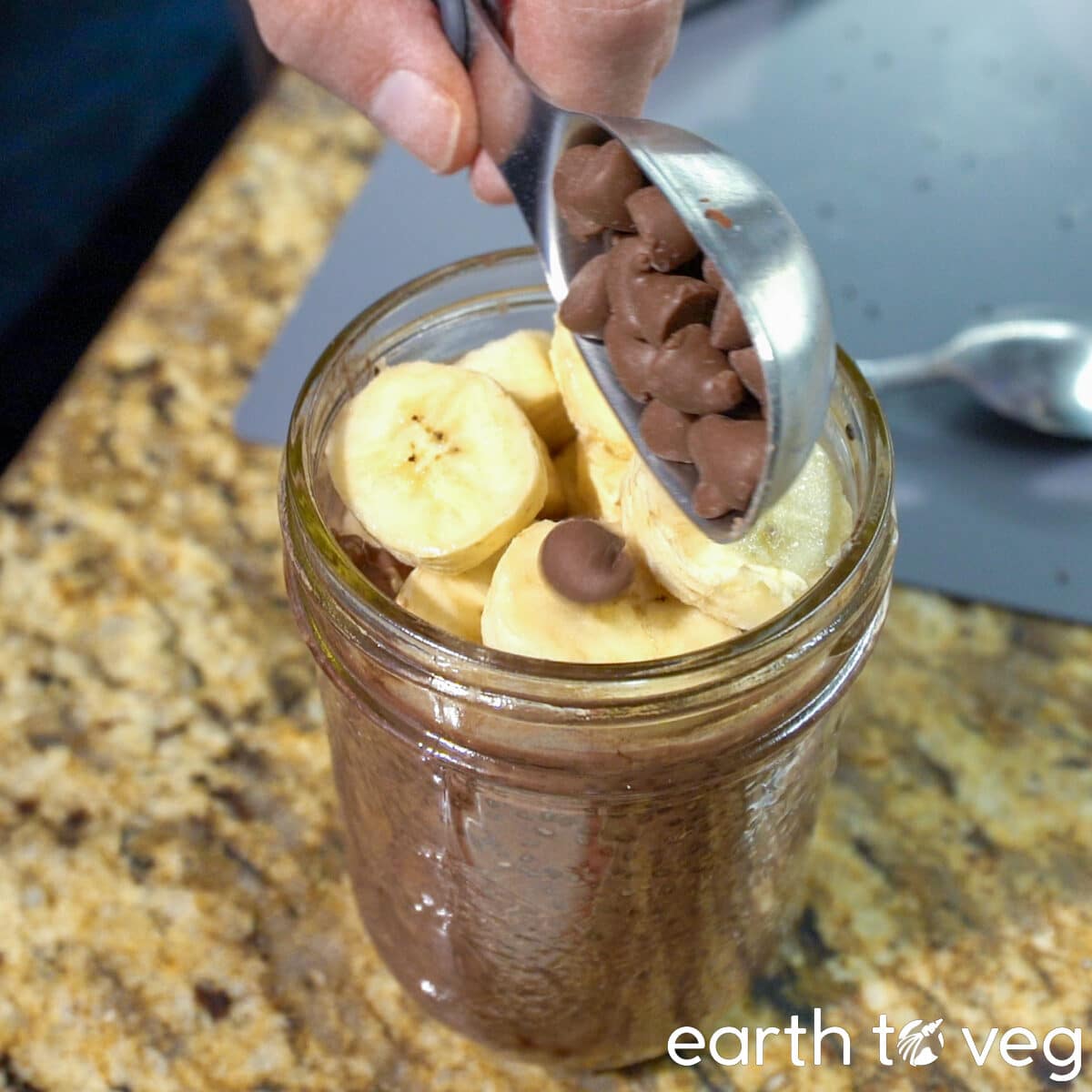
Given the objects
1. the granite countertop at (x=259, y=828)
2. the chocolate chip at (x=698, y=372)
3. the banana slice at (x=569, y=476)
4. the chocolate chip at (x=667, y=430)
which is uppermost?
the chocolate chip at (x=698, y=372)

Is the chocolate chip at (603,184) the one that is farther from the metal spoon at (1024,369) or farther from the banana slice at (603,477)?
the metal spoon at (1024,369)

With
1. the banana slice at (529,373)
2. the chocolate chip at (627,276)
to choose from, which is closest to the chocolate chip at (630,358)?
the chocolate chip at (627,276)

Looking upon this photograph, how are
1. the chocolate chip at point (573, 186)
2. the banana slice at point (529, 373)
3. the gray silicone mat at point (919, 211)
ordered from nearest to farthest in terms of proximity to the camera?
the chocolate chip at point (573, 186) < the banana slice at point (529, 373) < the gray silicone mat at point (919, 211)

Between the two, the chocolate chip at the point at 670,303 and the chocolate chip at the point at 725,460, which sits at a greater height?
the chocolate chip at the point at 670,303

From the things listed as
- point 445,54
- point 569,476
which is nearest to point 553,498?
point 569,476

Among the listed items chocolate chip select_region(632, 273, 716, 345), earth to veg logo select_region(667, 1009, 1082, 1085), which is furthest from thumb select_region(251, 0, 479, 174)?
earth to veg logo select_region(667, 1009, 1082, 1085)

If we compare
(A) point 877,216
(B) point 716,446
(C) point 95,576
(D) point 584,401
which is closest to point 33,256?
(C) point 95,576

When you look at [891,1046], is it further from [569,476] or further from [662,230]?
[662,230]

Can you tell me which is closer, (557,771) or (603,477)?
(557,771)
